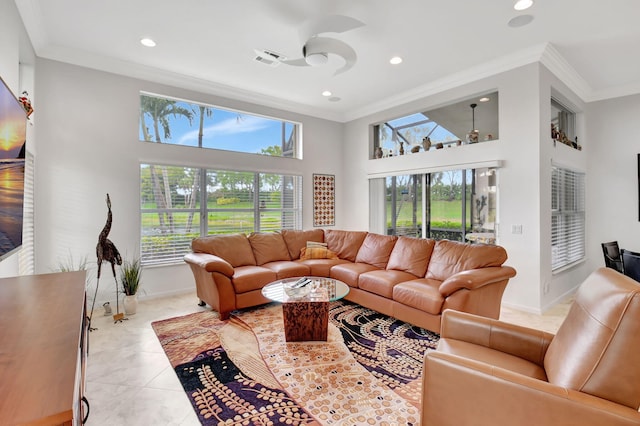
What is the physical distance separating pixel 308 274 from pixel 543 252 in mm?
2901

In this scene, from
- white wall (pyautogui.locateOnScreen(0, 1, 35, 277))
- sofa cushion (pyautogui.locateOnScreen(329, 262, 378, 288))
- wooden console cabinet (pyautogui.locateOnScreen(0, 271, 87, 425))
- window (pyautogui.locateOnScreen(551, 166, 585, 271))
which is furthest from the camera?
window (pyautogui.locateOnScreen(551, 166, 585, 271))

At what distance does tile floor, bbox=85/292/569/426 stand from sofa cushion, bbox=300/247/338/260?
1.77 metres

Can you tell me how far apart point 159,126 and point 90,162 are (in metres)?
1.00

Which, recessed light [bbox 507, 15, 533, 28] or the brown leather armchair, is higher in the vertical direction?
recessed light [bbox 507, 15, 533, 28]

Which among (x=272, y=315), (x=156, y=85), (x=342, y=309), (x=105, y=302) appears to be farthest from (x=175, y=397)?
(x=156, y=85)

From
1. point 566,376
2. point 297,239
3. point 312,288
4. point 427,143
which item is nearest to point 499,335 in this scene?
point 566,376

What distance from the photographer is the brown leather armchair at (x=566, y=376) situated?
112cm

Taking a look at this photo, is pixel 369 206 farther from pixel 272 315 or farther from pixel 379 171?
pixel 272 315

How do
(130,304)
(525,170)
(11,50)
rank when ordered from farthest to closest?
1. (525,170)
2. (130,304)
3. (11,50)

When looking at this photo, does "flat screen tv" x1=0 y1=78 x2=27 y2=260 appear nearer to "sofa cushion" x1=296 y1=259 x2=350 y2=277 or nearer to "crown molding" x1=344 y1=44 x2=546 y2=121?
"sofa cushion" x1=296 y1=259 x2=350 y2=277

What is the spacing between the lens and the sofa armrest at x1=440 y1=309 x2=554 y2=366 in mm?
1697

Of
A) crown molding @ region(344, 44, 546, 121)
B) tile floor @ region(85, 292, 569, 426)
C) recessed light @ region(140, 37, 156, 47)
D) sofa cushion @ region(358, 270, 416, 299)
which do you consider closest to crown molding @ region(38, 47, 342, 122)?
recessed light @ region(140, 37, 156, 47)

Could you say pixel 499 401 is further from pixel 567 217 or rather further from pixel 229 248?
pixel 567 217

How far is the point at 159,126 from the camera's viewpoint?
14.3ft
